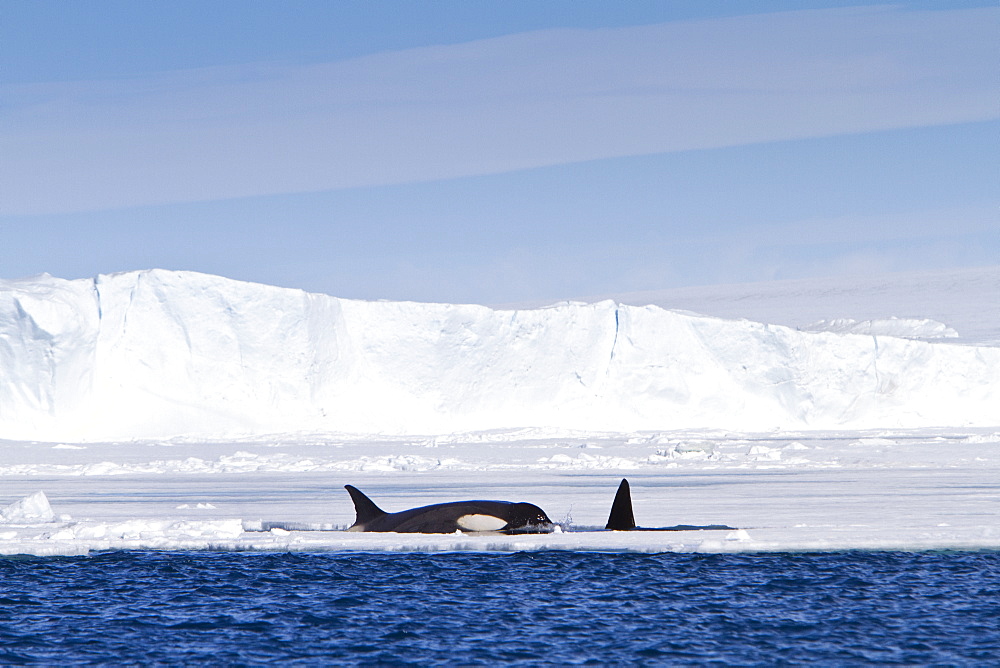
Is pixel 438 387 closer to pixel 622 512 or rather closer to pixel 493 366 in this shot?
pixel 493 366

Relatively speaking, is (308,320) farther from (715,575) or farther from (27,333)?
(715,575)

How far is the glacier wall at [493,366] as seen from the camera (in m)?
47.5

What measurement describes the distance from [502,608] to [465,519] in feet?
13.4

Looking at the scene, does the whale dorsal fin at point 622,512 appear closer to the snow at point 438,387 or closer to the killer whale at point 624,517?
the killer whale at point 624,517

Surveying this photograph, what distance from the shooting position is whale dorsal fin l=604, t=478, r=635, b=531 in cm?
1345

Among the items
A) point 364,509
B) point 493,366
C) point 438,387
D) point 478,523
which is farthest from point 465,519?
point 493,366

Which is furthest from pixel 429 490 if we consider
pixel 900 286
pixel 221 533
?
pixel 900 286

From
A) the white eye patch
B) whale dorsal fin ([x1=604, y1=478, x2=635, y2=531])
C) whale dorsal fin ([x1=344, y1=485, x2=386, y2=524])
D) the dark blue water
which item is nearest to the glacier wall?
whale dorsal fin ([x1=344, y1=485, x2=386, y2=524])

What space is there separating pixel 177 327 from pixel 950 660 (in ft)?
142

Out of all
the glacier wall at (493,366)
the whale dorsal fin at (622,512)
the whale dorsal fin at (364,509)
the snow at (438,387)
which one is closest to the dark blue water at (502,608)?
the whale dorsal fin at (622,512)

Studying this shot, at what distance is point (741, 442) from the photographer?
38344mm

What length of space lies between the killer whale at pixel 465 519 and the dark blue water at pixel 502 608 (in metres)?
1.09

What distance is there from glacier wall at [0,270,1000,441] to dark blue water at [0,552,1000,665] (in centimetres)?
3635

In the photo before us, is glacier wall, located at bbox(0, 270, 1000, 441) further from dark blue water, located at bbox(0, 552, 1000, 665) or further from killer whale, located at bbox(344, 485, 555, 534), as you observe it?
dark blue water, located at bbox(0, 552, 1000, 665)
